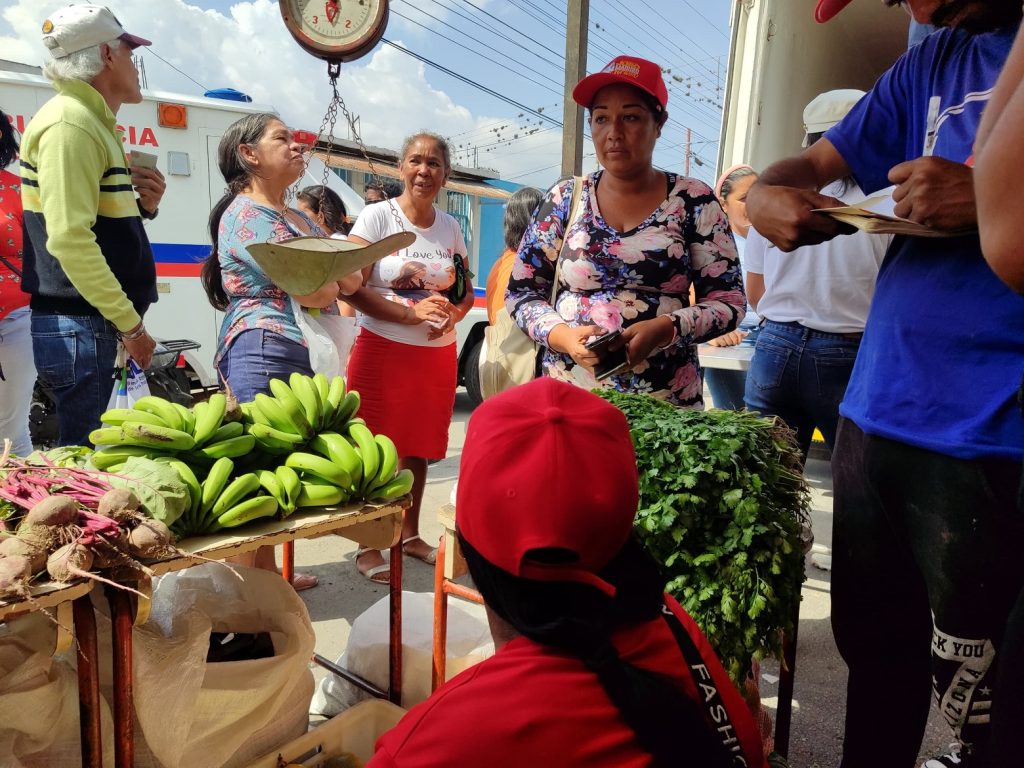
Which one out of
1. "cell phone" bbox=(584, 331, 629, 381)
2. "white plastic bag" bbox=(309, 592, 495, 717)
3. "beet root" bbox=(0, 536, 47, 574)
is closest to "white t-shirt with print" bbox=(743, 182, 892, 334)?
"cell phone" bbox=(584, 331, 629, 381)

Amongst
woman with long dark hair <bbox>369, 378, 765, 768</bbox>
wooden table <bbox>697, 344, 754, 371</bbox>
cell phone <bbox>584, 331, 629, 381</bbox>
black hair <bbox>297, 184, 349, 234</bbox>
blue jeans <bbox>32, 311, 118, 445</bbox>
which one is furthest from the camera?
black hair <bbox>297, 184, 349, 234</bbox>

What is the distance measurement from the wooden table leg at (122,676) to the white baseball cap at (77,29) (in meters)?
2.30

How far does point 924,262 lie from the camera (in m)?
1.46

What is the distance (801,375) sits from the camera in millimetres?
2980

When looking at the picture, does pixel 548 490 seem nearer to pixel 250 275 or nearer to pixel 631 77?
pixel 631 77

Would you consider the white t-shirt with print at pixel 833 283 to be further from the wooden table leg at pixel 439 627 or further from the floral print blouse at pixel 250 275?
the floral print blouse at pixel 250 275

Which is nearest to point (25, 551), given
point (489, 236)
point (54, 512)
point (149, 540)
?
point (54, 512)

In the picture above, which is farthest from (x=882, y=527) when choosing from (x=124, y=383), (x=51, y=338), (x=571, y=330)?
(x=51, y=338)

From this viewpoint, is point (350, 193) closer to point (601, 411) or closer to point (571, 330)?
point (571, 330)

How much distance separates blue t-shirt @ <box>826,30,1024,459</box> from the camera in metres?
Result: 1.33

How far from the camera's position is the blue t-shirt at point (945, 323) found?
4.37 feet

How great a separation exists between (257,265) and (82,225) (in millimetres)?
632

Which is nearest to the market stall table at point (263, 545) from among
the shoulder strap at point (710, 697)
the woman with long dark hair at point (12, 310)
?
the shoulder strap at point (710, 697)

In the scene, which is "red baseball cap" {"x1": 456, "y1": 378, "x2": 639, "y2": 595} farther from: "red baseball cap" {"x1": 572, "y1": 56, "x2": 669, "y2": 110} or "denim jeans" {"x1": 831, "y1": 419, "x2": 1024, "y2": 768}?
"red baseball cap" {"x1": 572, "y1": 56, "x2": 669, "y2": 110}
